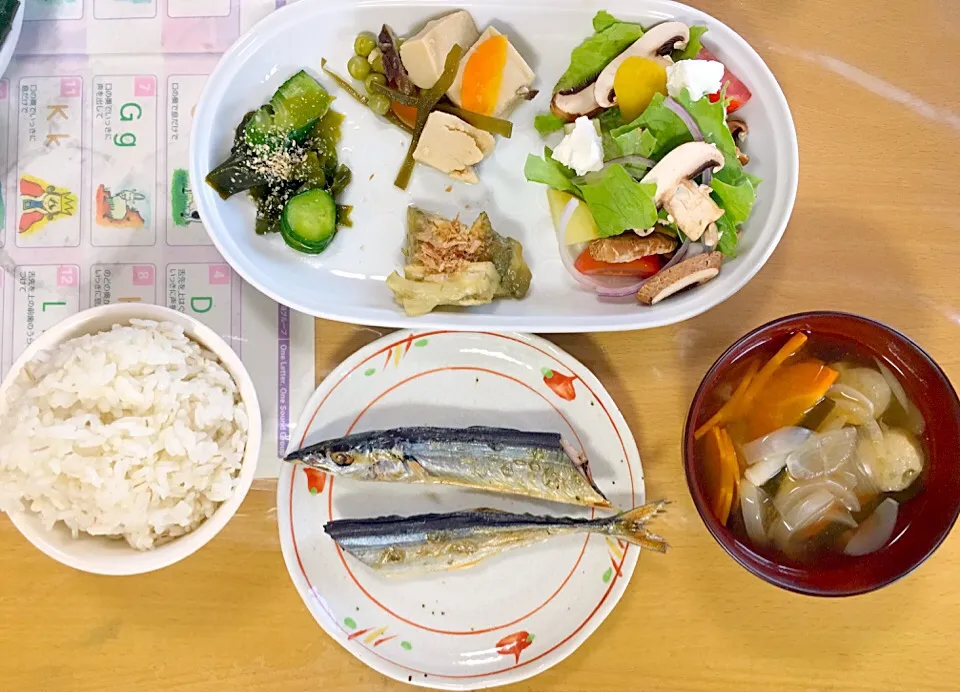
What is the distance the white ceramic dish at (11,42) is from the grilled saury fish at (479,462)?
1.11 metres

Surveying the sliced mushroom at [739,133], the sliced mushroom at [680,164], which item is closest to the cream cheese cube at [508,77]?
the sliced mushroom at [680,164]

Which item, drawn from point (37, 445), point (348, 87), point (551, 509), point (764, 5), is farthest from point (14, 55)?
point (764, 5)

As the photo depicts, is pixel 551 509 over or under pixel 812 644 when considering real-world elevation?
over

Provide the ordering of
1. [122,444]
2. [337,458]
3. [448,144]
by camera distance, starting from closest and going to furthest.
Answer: [122,444], [337,458], [448,144]

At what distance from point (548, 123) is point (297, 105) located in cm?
57

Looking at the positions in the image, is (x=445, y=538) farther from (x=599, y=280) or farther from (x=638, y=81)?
(x=638, y=81)

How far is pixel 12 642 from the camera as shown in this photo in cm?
157

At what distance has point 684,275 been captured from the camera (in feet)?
4.82

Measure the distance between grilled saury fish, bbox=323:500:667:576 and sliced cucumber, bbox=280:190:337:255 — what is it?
63 centimetres

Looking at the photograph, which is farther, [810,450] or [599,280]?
[599,280]

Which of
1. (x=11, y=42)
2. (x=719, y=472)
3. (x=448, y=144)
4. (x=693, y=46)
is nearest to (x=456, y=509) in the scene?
(x=719, y=472)

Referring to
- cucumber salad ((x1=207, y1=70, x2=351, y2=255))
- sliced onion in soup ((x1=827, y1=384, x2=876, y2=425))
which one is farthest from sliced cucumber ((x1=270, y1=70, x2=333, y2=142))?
sliced onion in soup ((x1=827, y1=384, x2=876, y2=425))

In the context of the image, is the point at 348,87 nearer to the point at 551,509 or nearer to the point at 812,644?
the point at 551,509

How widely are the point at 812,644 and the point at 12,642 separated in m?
1.81
